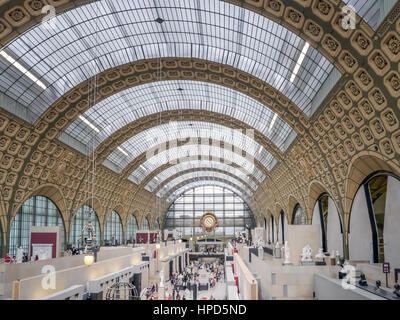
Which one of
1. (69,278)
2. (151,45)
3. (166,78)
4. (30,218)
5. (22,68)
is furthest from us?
(30,218)

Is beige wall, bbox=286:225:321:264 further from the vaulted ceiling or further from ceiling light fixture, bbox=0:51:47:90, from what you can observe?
ceiling light fixture, bbox=0:51:47:90

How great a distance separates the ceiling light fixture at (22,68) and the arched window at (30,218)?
1260 centimetres

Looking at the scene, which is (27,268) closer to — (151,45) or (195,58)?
(151,45)

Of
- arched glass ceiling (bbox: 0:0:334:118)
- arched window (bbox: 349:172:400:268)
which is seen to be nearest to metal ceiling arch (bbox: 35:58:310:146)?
arched glass ceiling (bbox: 0:0:334:118)

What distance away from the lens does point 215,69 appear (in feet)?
116

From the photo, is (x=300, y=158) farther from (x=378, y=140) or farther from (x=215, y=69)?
(x=378, y=140)

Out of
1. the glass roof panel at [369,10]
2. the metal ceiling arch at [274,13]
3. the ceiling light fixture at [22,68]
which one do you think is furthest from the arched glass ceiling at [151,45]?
the glass roof panel at [369,10]

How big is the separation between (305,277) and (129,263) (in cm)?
1833

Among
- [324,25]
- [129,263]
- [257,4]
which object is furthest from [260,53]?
[129,263]

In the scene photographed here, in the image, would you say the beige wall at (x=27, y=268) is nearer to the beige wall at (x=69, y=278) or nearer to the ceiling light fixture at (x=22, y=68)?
the beige wall at (x=69, y=278)

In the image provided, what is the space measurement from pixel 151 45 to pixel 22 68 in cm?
1071

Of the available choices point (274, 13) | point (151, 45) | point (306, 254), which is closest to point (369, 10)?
point (274, 13)

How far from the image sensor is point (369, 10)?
18.0 meters

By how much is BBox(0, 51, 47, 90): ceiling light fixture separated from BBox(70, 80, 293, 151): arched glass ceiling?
914 centimetres
